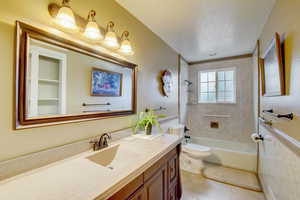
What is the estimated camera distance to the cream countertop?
0.58 metres

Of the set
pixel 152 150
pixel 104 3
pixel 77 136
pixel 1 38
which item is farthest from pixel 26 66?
pixel 152 150

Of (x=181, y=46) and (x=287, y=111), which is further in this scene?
(x=181, y=46)

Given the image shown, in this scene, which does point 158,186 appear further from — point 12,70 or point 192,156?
point 192,156

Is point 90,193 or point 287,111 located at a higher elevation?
point 287,111

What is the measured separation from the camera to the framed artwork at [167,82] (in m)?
2.35

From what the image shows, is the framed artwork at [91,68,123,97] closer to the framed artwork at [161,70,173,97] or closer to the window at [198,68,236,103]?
the framed artwork at [161,70,173,97]

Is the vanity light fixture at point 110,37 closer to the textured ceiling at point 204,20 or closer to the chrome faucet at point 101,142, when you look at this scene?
the textured ceiling at point 204,20

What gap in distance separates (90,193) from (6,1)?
112 cm

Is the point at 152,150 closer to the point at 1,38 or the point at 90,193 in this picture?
the point at 90,193

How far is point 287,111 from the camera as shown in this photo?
1102 mm

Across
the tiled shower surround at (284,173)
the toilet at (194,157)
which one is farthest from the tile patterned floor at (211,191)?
the tiled shower surround at (284,173)

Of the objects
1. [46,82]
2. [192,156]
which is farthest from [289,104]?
[46,82]

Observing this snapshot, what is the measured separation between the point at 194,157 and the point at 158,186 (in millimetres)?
1538

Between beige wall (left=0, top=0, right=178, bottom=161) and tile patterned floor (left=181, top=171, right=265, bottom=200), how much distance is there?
1373mm
